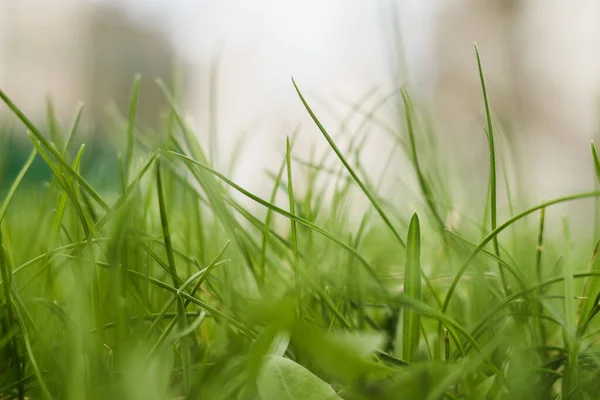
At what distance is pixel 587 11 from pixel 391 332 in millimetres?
2554

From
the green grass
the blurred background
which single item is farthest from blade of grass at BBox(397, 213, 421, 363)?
the blurred background

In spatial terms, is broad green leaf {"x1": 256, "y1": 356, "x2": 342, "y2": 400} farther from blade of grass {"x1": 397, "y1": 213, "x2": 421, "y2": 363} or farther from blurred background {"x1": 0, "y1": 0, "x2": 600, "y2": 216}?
blurred background {"x1": 0, "y1": 0, "x2": 600, "y2": 216}

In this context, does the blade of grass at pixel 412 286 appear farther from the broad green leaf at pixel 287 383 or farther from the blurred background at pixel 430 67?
the blurred background at pixel 430 67

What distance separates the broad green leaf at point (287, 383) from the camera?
0.47 feet

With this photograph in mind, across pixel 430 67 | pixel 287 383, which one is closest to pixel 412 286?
pixel 287 383

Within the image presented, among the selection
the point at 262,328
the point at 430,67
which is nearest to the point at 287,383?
the point at 262,328

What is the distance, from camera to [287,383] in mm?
147

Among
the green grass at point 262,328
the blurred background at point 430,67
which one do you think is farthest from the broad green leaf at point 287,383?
the blurred background at point 430,67

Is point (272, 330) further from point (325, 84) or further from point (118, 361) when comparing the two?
point (325, 84)

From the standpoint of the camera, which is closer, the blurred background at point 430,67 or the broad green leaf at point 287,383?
the broad green leaf at point 287,383

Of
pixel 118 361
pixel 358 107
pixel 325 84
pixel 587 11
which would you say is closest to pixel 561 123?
pixel 587 11

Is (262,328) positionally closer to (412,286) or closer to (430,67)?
(412,286)

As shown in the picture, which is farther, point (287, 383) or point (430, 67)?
point (430, 67)

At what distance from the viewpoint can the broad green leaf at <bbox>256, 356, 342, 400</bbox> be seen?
0.14m
